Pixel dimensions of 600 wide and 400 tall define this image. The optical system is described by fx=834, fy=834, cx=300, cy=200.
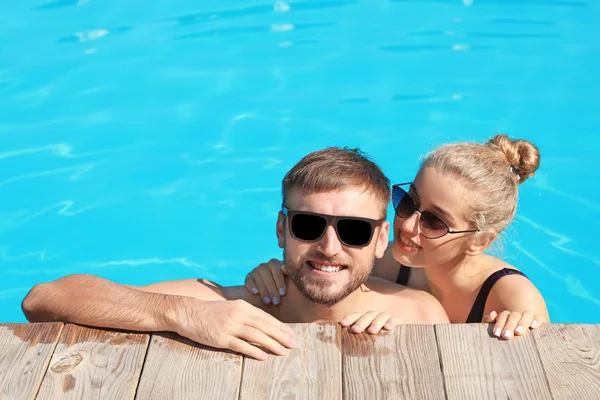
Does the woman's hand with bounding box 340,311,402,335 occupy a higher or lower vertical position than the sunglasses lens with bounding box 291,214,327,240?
lower

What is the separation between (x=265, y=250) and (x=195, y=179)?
3.14ft

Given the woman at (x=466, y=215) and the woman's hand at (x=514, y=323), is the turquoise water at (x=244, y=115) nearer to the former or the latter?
the woman at (x=466, y=215)

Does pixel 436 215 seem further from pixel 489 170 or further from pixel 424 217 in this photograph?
pixel 489 170

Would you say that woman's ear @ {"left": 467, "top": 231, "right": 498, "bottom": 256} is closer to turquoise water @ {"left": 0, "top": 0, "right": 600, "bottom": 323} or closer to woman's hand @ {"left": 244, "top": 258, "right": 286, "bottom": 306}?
woman's hand @ {"left": 244, "top": 258, "right": 286, "bottom": 306}

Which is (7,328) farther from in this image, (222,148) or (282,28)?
(282,28)

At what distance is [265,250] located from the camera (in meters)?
6.40

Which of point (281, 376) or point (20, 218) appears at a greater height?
point (281, 376)

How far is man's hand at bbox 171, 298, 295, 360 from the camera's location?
304cm

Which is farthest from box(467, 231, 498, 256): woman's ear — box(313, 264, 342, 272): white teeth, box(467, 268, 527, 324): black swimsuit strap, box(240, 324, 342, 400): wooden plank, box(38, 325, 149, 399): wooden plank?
box(38, 325, 149, 399): wooden plank

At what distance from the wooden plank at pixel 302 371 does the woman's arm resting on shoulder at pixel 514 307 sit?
635 mm

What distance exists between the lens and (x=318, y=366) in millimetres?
3010

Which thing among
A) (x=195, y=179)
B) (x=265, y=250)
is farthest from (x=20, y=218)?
(x=265, y=250)

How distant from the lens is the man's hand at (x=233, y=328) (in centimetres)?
304

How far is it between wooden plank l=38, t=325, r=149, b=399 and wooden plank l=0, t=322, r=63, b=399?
0.10 feet
